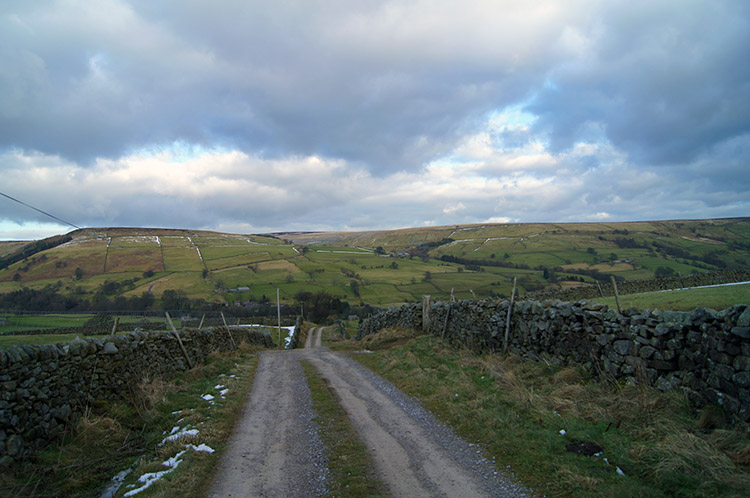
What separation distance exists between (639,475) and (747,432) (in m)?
1.58

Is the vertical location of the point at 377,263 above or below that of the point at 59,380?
below

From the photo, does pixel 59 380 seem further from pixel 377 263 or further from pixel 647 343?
pixel 377 263

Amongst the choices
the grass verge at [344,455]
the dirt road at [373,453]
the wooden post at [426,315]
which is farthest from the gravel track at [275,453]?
the wooden post at [426,315]

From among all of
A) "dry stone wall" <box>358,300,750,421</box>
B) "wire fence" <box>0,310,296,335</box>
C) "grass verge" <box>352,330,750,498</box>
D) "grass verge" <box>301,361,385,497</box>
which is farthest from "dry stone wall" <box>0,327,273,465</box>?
"dry stone wall" <box>358,300,750,421</box>

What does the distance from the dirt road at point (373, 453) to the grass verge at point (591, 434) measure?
0.47 metres

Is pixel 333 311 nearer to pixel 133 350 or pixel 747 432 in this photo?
pixel 133 350

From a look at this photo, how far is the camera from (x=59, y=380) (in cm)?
677

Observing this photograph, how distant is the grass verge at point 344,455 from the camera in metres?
4.73

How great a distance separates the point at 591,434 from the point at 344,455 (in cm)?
405

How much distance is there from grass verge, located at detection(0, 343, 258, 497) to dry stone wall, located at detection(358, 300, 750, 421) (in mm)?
7571

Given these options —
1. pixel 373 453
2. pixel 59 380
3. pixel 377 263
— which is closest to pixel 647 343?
pixel 373 453

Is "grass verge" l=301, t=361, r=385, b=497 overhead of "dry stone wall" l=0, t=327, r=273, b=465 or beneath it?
beneath

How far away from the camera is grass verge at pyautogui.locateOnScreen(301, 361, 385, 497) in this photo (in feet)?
15.5

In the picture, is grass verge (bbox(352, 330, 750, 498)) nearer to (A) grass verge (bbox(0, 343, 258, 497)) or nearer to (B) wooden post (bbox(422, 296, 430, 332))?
(A) grass verge (bbox(0, 343, 258, 497))
